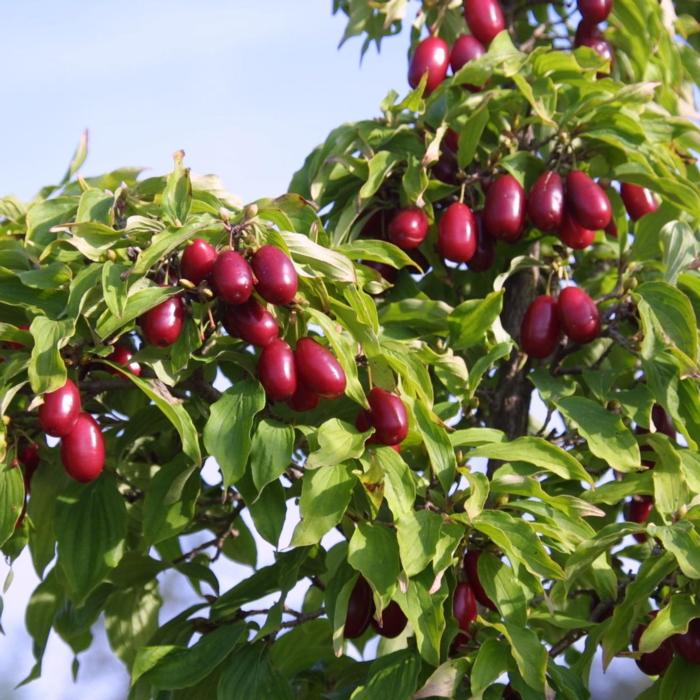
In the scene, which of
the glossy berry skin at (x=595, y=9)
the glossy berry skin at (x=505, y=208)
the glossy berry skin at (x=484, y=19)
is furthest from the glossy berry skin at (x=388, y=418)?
the glossy berry skin at (x=595, y=9)

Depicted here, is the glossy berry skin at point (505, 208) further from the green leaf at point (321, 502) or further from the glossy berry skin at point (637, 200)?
the green leaf at point (321, 502)

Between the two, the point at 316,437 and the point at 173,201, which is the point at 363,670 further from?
the point at 173,201

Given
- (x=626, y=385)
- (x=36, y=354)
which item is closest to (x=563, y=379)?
(x=626, y=385)

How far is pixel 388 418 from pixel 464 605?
47 cm

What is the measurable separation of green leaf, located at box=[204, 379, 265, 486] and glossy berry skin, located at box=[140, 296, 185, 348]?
0.16m

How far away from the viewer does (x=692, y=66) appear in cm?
413

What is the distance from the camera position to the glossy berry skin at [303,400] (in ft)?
8.92

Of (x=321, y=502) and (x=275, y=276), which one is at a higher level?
(x=275, y=276)

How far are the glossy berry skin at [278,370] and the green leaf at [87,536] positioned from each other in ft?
1.86

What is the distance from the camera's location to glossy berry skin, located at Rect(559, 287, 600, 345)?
3279mm

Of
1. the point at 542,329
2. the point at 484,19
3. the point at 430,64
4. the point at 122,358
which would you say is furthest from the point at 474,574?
the point at 484,19

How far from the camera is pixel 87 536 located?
2982mm

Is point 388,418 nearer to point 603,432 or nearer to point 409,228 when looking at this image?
point 603,432

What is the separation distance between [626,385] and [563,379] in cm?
19
